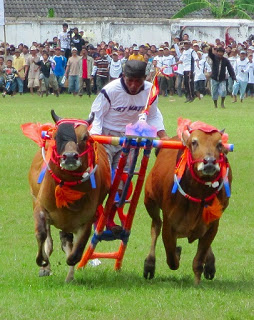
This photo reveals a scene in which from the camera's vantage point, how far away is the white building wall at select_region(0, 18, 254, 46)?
43.3 metres

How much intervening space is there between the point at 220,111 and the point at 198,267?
20.2 meters

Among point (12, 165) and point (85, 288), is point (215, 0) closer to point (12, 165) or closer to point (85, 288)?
point (12, 165)

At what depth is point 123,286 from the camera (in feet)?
27.8

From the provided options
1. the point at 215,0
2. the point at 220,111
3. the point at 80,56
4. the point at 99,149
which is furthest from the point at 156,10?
the point at 99,149

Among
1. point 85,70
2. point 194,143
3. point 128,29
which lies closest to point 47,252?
point 194,143

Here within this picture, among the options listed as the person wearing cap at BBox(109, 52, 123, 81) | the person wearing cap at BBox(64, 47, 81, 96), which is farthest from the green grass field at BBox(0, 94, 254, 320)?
the person wearing cap at BBox(64, 47, 81, 96)

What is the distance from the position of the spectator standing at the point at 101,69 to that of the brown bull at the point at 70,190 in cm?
2834

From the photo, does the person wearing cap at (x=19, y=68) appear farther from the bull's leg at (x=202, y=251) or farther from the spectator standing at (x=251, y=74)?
the bull's leg at (x=202, y=251)

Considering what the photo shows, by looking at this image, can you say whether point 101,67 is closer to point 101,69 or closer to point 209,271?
point 101,69

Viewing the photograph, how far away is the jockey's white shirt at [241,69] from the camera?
35.8 meters

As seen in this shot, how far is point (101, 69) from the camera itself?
3712 cm

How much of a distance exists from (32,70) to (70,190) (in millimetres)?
29180

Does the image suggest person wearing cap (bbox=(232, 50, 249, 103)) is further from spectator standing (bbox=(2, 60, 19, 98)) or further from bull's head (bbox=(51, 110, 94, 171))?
bull's head (bbox=(51, 110, 94, 171))

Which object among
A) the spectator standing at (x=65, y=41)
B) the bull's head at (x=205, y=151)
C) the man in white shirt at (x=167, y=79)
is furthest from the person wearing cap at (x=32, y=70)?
the bull's head at (x=205, y=151)
